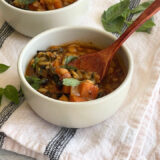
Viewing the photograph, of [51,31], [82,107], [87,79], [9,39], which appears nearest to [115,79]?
[87,79]

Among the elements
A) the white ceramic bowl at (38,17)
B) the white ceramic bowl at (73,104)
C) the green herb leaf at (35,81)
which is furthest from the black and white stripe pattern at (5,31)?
the green herb leaf at (35,81)

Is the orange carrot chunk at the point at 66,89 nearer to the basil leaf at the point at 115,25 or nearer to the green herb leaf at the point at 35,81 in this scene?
the green herb leaf at the point at 35,81

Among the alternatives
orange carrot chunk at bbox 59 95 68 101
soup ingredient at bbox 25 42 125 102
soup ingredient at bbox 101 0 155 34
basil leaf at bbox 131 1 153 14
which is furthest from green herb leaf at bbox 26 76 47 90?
basil leaf at bbox 131 1 153 14

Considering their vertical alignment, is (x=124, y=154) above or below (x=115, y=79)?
below

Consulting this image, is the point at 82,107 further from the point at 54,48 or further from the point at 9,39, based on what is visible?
the point at 9,39

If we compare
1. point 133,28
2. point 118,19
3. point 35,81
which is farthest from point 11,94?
point 118,19

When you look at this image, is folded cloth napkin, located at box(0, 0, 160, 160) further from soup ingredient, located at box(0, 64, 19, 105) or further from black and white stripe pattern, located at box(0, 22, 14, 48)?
black and white stripe pattern, located at box(0, 22, 14, 48)
